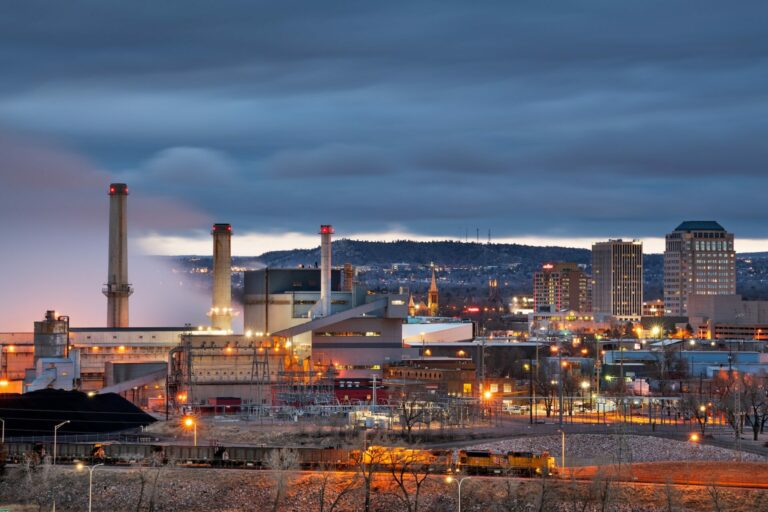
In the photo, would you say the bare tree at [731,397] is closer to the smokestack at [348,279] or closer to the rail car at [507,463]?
the rail car at [507,463]

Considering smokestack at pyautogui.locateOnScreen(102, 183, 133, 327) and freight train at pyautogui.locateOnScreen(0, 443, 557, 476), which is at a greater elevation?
smokestack at pyautogui.locateOnScreen(102, 183, 133, 327)

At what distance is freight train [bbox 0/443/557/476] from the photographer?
58.6m

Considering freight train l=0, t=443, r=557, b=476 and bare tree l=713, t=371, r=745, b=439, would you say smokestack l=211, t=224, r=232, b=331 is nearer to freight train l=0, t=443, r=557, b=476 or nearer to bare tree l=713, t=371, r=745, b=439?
bare tree l=713, t=371, r=745, b=439

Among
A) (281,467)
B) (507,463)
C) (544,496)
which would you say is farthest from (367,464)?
(544,496)

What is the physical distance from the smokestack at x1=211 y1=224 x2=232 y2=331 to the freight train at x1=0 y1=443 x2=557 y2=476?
37.1m

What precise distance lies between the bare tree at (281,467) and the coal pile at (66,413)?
45.8 feet

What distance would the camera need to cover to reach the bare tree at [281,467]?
55.9 metres

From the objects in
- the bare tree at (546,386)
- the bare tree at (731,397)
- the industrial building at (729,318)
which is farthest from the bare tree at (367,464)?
the industrial building at (729,318)

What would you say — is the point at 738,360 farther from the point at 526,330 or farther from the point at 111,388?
the point at 526,330

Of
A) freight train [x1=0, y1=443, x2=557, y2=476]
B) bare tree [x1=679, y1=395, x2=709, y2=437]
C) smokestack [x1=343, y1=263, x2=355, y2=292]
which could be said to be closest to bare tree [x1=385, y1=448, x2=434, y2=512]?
freight train [x1=0, y1=443, x2=557, y2=476]

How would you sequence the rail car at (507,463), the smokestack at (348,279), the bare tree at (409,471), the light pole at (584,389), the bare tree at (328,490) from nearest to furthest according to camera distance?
the bare tree at (328,490) → the bare tree at (409,471) → the rail car at (507,463) → the light pole at (584,389) → the smokestack at (348,279)

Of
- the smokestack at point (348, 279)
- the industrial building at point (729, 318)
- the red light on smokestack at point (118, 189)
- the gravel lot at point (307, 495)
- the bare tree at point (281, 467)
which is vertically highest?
the red light on smokestack at point (118, 189)

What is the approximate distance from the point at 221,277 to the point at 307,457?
41.9 meters

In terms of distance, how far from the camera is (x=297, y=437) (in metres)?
69.2
